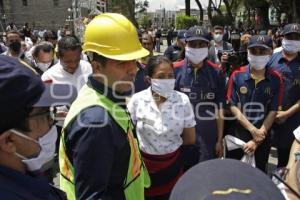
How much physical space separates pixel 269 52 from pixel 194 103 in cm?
96

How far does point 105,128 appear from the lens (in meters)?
1.79

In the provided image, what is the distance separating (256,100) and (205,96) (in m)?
0.51

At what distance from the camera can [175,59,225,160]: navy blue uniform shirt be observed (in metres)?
3.71

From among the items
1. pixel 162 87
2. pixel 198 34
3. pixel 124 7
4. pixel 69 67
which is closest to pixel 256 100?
pixel 198 34

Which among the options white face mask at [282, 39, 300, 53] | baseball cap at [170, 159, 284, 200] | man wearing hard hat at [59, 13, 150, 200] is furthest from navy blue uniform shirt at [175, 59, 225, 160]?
baseball cap at [170, 159, 284, 200]

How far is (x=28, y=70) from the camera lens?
4.45 ft

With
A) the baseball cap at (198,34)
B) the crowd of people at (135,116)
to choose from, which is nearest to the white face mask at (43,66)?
the crowd of people at (135,116)

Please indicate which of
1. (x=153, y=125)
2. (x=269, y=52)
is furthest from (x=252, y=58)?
(x=153, y=125)

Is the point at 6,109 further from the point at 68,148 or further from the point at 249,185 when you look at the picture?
the point at 249,185

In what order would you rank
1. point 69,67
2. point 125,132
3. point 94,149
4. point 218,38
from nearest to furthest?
point 94,149 < point 125,132 < point 69,67 < point 218,38

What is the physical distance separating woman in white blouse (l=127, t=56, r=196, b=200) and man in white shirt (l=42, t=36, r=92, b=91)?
1239mm

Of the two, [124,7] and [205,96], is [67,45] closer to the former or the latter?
[205,96]

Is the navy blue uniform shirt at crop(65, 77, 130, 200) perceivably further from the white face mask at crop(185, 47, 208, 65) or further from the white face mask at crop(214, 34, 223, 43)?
the white face mask at crop(214, 34, 223, 43)

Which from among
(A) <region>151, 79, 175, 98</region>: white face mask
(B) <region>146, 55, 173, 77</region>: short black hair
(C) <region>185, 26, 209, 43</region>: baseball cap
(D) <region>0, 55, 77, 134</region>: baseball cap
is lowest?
(A) <region>151, 79, 175, 98</region>: white face mask
